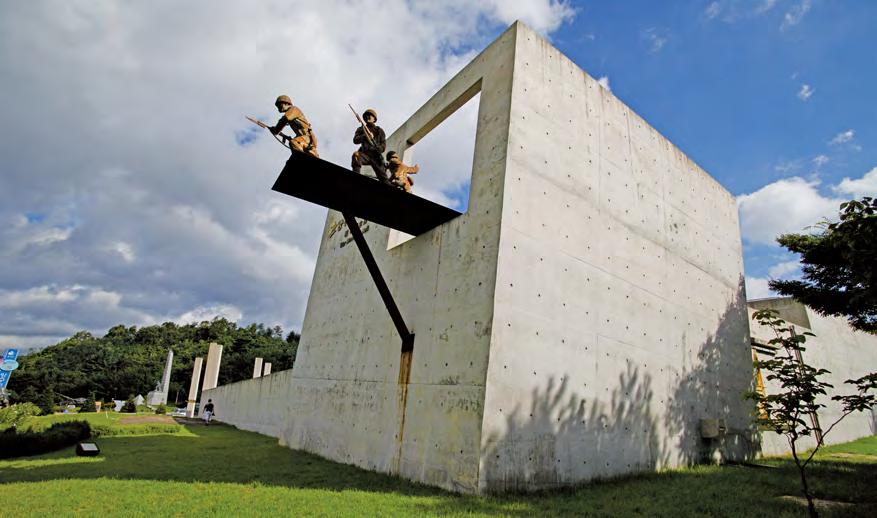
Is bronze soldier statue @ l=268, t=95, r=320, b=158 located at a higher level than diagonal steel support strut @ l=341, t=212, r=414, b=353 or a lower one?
higher

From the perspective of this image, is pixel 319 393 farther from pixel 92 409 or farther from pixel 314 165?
pixel 92 409

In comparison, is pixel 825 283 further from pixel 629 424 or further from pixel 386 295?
pixel 386 295

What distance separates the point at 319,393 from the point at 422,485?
4.88 meters

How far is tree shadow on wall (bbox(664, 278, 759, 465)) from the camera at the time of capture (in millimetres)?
8531

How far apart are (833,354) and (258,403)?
74.0 ft

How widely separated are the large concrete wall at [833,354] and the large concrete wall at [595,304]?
3.91m

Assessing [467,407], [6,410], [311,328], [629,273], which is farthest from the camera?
[6,410]

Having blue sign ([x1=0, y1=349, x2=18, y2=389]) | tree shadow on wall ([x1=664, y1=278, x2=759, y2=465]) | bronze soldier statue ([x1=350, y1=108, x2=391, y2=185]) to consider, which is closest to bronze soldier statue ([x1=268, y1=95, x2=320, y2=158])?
bronze soldier statue ([x1=350, y1=108, x2=391, y2=185])

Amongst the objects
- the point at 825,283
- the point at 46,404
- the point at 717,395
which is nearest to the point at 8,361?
the point at 46,404

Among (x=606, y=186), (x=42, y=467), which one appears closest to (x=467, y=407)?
(x=606, y=186)

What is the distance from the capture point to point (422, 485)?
621 cm

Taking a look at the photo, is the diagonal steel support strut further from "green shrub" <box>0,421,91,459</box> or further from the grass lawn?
"green shrub" <box>0,421,91,459</box>

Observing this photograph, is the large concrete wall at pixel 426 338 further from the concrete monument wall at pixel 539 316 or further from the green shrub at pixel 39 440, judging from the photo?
the green shrub at pixel 39 440

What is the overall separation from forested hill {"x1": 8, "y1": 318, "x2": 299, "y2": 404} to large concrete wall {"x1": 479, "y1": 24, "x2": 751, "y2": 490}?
47.5 meters
